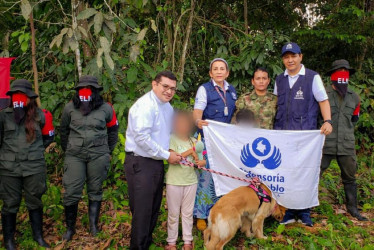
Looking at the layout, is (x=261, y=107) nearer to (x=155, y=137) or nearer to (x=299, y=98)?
(x=299, y=98)

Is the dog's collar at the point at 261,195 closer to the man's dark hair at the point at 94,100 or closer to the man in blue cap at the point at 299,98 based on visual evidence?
the man in blue cap at the point at 299,98

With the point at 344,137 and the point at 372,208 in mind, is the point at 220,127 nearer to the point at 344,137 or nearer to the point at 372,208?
the point at 344,137

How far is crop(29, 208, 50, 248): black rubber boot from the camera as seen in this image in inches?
153

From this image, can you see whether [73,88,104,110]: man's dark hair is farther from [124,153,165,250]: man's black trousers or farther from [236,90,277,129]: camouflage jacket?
[236,90,277,129]: camouflage jacket

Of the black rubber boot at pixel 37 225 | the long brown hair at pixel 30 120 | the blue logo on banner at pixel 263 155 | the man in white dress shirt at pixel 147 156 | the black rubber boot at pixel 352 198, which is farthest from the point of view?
the black rubber boot at pixel 352 198

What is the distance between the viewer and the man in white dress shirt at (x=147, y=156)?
10.7ft

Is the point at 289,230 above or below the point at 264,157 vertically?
below

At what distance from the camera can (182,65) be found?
20.1 ft

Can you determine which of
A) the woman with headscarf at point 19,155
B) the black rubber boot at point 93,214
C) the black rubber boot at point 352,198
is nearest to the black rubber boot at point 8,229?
the woman with headscarf at point 19,155

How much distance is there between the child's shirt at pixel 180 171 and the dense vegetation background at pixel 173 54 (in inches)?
29.7

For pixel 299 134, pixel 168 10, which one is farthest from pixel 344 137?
pixel 168 10

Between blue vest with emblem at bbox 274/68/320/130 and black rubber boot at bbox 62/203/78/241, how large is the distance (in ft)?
8.62

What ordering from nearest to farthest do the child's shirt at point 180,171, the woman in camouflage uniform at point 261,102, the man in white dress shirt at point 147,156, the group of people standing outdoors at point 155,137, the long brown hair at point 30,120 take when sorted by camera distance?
the man in white dress shirt at point 147,156
the group of people standing outdoors at point 155,137
the child's shirt at point 180,171
the long brown hair at point 30,120
the woman in camouflage uniform at point 261,102

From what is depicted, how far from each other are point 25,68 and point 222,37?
3600mm
